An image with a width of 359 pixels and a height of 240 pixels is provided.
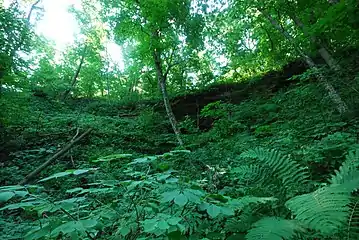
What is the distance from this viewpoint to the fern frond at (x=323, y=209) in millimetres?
1081

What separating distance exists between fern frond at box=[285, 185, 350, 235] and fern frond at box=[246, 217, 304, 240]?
0.07 metres

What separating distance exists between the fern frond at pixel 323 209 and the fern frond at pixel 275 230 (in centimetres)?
7

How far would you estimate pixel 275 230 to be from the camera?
1262 millimetres

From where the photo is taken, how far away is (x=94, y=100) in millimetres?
14016

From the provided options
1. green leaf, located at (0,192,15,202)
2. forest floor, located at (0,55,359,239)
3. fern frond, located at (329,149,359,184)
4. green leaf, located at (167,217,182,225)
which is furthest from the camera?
forest floor, located at (0,55,359,239)

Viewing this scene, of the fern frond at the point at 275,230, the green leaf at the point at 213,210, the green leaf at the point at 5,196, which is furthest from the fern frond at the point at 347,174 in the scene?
the green leaf at the point at 5,196

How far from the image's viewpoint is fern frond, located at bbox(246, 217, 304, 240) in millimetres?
1219

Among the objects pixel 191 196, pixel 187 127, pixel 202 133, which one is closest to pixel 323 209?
pixel 191 196

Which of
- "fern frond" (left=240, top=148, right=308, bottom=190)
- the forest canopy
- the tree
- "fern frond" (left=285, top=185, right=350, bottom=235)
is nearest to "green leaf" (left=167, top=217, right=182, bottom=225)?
the forest canopy

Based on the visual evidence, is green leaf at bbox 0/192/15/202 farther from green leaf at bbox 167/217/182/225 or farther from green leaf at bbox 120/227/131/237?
green leaf at bbox 167/217/182/225

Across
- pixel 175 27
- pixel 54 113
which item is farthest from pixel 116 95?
pixel 175 27

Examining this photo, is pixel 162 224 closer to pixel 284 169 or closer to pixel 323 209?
pixel 323 209

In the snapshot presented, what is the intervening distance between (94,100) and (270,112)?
33.7 ft

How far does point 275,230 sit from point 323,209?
10.6 inches
